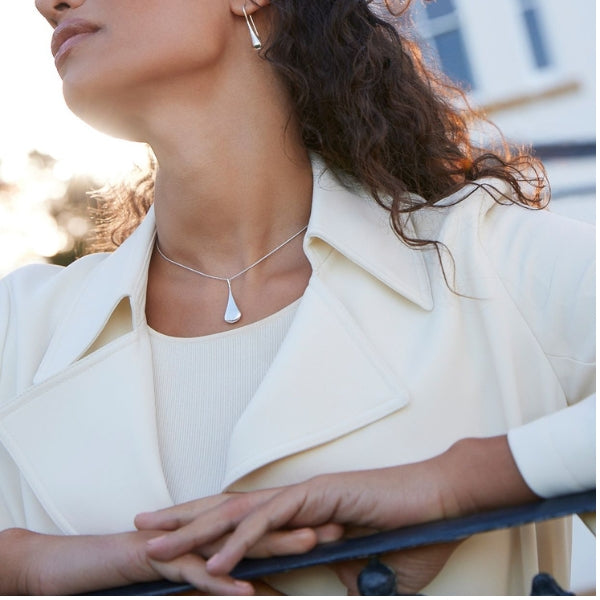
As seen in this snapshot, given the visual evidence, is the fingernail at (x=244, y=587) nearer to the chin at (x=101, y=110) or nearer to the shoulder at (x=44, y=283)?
the shoulder at (x=44, y=283)

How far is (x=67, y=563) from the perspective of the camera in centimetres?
161

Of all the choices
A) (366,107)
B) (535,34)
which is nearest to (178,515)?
(366,107)

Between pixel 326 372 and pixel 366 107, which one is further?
pixel 366 107

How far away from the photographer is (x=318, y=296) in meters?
1.89

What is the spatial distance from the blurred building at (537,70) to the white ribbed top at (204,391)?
3.86 meters

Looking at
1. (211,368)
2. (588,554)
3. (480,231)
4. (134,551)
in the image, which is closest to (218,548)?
(134,551)

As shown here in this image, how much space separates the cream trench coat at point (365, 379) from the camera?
1717 millimetres

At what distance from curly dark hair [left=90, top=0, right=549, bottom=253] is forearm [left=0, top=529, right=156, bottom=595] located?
3.35 ft

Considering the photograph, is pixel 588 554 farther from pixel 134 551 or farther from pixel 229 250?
pixel 134 551

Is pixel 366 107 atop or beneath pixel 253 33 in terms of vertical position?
beneath

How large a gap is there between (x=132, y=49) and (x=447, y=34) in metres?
4.42

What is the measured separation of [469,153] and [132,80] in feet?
3.10

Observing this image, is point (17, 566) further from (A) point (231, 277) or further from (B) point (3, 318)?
(A) point (231, 277)

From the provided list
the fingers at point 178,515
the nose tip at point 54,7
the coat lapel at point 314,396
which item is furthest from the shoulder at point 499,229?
the nose tip at point 54,7
